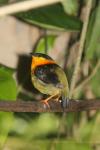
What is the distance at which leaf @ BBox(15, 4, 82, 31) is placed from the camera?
1320mm

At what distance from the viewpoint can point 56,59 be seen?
1.65 meters

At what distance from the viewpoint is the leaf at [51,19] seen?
1.32 meters

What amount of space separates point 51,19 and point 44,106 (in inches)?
17.9

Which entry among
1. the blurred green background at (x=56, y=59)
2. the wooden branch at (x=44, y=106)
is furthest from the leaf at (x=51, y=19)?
the wooden branch at (x=44, y=106)

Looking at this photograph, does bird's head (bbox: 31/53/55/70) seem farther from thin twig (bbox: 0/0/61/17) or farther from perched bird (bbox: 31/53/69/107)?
thin twig (bbox: 0/0/61/17)

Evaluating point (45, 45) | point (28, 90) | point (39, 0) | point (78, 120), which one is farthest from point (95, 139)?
point (39, 0)

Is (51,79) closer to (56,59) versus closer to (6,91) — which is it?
(6,91)

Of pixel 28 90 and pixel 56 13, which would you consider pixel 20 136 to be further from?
pixel 56 13

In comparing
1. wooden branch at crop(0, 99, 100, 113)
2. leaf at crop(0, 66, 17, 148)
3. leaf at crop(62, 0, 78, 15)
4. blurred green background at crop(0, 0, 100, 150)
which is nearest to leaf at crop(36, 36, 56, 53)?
blurred green background at crop(0, 0, 100, 150)

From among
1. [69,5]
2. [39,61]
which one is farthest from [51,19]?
[39,61]

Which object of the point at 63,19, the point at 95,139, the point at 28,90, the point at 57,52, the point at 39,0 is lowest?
the point at 95,139

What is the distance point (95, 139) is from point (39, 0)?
810 mm

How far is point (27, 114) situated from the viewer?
167 cm

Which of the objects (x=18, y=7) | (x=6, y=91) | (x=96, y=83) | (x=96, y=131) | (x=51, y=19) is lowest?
(x=96, y=131)
